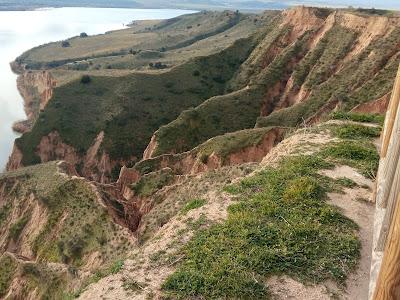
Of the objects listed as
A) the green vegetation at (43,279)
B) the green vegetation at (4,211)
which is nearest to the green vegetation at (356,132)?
the green vegetation at (43,279)

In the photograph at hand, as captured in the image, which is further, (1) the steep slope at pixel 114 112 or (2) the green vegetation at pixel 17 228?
(1) the steep slope at pixel 114 112

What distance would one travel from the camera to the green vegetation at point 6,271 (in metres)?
27.7

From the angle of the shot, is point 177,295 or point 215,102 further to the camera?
point 215,102

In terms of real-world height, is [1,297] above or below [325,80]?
below

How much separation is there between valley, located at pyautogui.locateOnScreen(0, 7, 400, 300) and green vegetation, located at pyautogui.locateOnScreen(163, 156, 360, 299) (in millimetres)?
43

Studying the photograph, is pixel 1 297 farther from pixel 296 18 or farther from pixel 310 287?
pixel 296 18

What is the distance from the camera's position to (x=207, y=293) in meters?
11.1

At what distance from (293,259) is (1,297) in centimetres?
2207

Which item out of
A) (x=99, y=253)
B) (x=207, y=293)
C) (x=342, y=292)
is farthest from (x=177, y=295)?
(x=99, y=253)

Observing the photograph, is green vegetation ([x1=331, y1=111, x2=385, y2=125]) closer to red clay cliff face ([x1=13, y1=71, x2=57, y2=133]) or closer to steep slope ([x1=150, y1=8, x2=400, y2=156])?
steep slope ([x1=150, y1=8, x2=400, y2=156])

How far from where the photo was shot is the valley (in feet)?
40.2

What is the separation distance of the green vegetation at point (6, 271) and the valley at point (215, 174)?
15 cm

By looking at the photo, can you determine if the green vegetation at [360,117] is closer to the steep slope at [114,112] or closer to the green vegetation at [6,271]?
the green vegetation at [6,271]

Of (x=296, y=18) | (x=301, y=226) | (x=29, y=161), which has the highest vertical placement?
(x=296, y=18)
